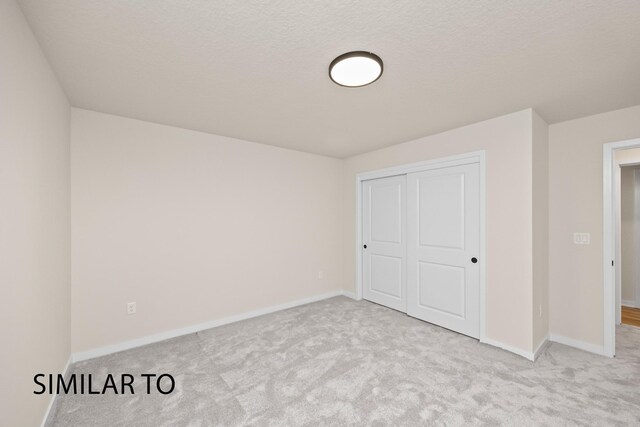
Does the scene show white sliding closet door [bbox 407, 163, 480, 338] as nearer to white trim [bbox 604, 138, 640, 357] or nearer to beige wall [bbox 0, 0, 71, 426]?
white trim [bbox 604, 138, 640, 357]

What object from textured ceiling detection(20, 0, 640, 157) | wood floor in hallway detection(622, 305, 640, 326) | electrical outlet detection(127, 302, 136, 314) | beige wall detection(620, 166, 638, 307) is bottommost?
wood floor in hallway detection(622, 305, 640, 326)

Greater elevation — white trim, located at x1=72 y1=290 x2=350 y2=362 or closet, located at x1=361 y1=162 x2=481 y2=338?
closet, located at x1=361 y1=162 x2=481 y2=338

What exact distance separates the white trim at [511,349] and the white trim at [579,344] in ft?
2.20

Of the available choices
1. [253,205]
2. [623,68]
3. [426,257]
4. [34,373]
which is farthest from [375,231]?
[34,373]

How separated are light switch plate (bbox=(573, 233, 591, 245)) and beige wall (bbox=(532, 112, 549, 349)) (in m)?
0.23

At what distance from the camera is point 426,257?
137 inches

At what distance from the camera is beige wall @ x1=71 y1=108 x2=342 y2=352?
262 cm

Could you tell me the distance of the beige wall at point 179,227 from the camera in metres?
2.62

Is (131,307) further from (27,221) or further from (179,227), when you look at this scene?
(27,221)

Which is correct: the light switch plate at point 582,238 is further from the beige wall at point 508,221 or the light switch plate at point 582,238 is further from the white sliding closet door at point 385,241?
the white sliding closet door at point 385,241

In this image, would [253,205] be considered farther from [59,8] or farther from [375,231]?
[59,8]

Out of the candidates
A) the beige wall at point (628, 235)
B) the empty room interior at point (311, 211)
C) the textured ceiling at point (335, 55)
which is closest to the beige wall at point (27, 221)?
the empty room interior at point (311, 211)

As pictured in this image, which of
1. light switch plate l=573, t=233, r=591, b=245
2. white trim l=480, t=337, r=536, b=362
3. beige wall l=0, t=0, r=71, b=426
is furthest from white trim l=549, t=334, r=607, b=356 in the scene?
beige wall l=0, t=0, r=71, b=426

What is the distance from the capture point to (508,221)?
2730 mm
